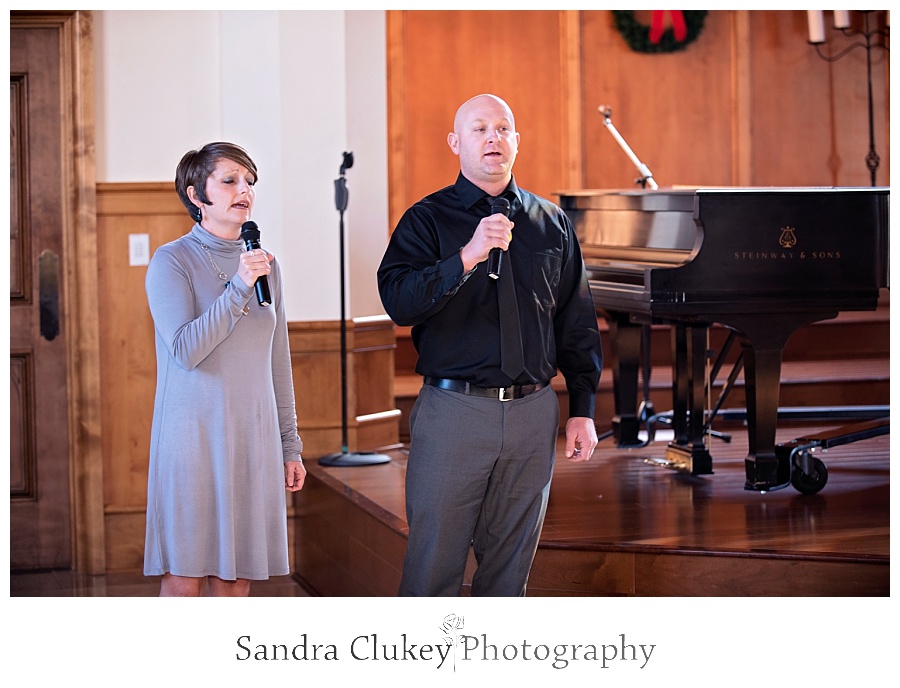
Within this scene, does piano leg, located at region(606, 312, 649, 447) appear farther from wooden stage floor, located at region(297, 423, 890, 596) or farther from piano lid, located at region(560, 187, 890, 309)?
piano lid, located at region(560, 187, 890, 309)

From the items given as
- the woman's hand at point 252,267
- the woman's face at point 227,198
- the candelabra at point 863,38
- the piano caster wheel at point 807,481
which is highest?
the candelabra at point 863,38

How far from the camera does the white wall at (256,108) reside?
15.5 feet

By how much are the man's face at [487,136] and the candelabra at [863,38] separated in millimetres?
5369

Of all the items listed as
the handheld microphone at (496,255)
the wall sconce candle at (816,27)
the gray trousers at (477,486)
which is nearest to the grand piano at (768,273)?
the gray trousers at (477,486)

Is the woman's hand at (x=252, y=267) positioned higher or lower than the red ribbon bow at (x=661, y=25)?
lower

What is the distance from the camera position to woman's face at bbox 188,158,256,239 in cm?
263

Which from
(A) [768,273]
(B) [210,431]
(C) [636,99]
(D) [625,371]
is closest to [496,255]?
(B) [210,431]

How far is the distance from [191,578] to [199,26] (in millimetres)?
2794

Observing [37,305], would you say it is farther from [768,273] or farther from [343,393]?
[768,273]

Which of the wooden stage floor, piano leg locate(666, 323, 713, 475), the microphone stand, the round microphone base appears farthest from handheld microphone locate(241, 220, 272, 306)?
piano leg locate(666, 323, 713, 475)

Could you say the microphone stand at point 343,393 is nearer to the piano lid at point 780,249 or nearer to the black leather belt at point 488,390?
the piano lid at point 780,249

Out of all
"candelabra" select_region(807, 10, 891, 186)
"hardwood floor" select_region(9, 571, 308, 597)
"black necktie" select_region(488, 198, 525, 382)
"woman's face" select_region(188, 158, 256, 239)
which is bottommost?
"hardwood floor" select_region(9, 571, 308, 597)
